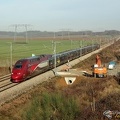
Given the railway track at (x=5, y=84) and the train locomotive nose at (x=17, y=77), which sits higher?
the train locomotive nose at (x=17, y=77)

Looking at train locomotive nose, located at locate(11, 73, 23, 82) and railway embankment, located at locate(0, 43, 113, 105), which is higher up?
train locomotive nose, located at locate(11, 73, 23, 82)

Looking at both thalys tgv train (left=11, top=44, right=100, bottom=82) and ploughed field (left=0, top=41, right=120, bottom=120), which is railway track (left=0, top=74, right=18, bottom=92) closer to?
thalys tgv train (left=11, top=44, right=100, bottom=82)

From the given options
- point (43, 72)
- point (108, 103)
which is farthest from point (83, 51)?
point (108, 103)

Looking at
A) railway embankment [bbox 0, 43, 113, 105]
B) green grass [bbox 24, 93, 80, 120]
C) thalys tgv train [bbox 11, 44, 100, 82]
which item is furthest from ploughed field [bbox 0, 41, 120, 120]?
thalys tgv train [bbox 11, 44, 100, 82]

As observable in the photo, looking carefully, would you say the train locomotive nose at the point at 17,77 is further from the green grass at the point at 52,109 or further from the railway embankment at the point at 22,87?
the green grass at the point at 52,109

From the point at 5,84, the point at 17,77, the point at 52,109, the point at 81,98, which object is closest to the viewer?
the point at 52,109

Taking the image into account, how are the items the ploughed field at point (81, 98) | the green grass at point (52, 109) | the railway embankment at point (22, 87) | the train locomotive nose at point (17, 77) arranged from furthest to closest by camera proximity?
the train locomotive nose at point (17, 77), the railway embankment at point (22, 87), the ploughed field at point (81, 98), the green grass at point (52, 109)

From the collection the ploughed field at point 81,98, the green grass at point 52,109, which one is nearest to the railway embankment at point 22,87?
the ploughed field at point 81,98

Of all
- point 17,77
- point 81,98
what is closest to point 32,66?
point 17,77

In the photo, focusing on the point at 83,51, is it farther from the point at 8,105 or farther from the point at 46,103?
the point at 46,103

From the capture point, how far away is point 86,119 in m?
13.5

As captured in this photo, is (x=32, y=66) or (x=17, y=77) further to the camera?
→ (x=32, y=66)

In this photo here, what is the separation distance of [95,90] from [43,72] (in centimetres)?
1541

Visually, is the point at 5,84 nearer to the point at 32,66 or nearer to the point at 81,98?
the point at 32,66
